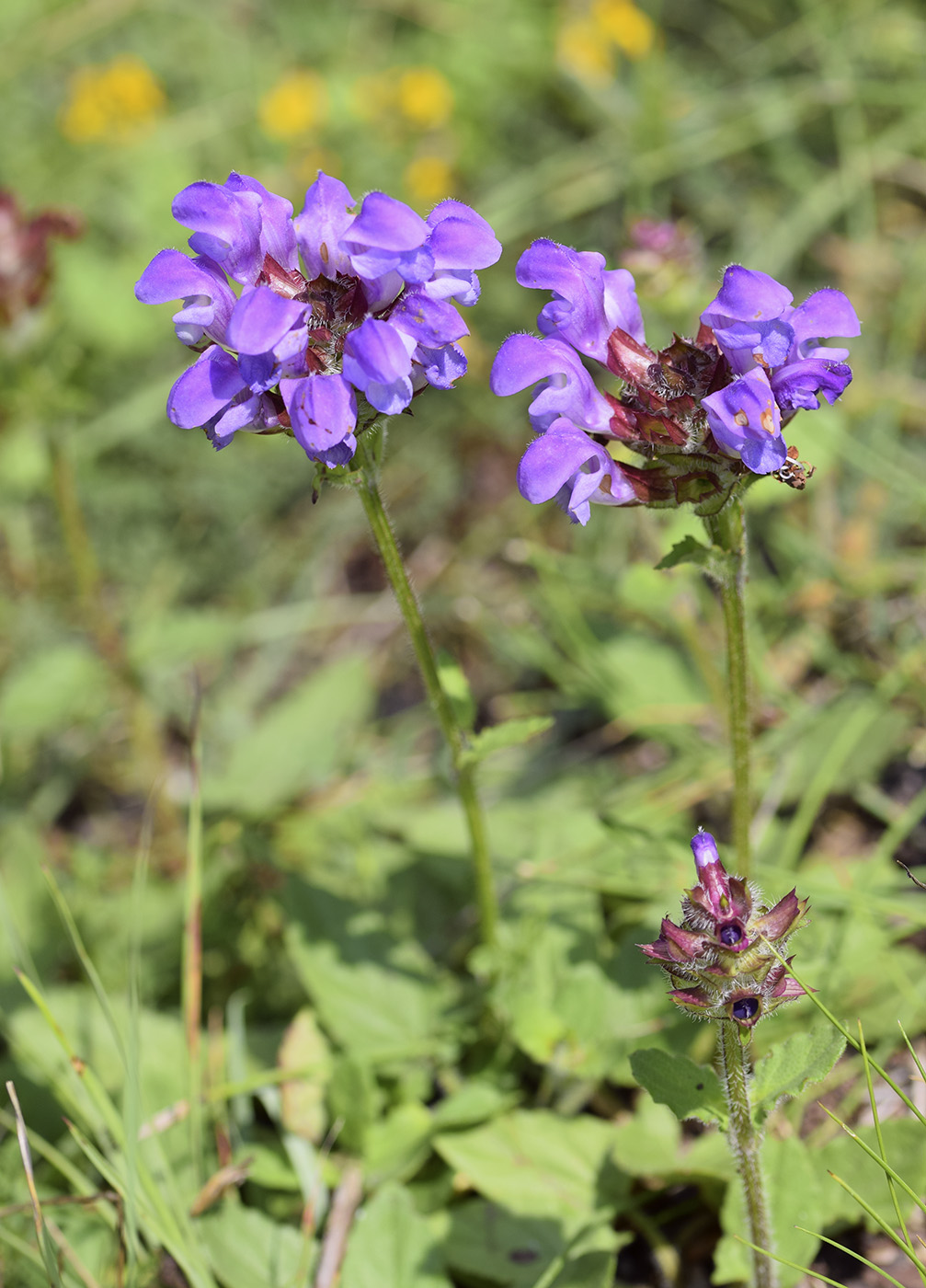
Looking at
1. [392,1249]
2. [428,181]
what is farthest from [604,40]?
[392,1249]

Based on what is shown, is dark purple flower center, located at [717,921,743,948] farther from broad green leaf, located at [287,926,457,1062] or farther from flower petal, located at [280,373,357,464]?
broad green leaf, located at [287,926,457,1062]

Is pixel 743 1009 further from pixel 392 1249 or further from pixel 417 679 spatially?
pixel 417 679

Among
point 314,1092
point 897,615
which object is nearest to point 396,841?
point 314,1092

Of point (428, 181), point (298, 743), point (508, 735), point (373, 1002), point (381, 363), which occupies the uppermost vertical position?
point (428, 181)

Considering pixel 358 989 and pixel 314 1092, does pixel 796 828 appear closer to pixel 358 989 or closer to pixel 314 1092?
pixel 358 989

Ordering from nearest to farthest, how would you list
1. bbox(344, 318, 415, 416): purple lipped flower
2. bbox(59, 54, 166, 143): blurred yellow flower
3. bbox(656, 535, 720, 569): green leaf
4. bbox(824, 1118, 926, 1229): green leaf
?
bbox(344, 318, 415, 416): purple lipped flower → bbox(656, 535, 720, 569): green leaf → bbox(824, 1118, 926, 1229): green leaf → bbox(59, 54, 166, 143): blurred yellow flower

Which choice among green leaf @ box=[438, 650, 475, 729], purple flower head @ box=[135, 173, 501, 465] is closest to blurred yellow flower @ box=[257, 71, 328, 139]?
purple flower head @ box=[135, 173, 501, 465]

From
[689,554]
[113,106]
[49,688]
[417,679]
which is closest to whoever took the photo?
[689,554]
